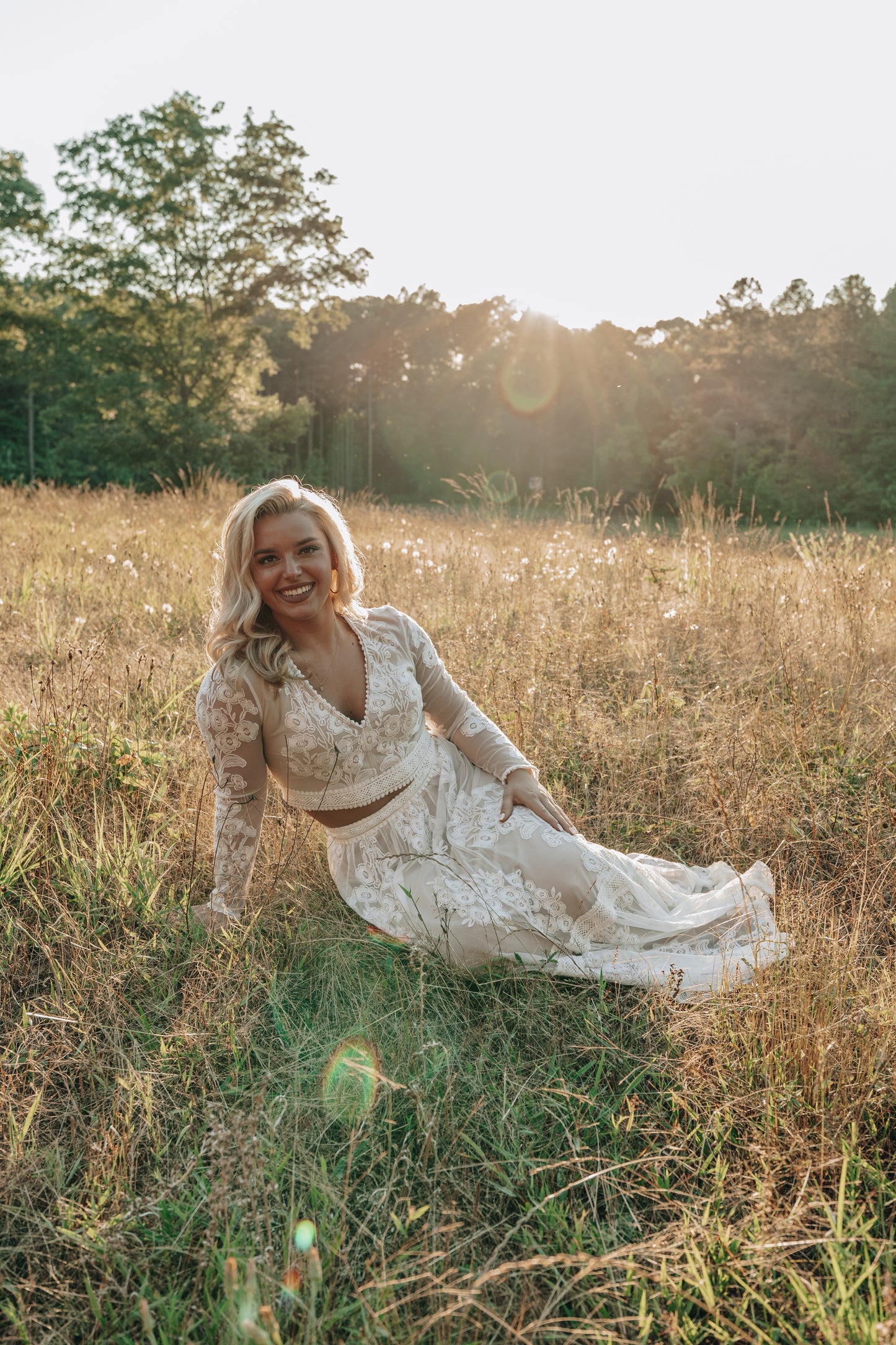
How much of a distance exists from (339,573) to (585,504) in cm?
609

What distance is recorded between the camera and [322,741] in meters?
2.54

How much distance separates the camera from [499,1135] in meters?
1.84

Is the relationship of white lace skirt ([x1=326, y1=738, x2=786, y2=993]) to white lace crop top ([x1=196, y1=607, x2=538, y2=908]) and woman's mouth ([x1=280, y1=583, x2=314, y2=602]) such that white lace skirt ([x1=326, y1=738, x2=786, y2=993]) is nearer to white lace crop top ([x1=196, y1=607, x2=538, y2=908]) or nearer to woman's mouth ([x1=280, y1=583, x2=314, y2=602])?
white lace crop top ([x1=196, y1=607, x2=538, y2=908])

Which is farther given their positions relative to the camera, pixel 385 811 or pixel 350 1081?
pixel 385 811

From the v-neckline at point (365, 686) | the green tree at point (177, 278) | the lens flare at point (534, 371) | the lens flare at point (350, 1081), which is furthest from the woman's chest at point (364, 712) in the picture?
the lens flare at point (534, 371)

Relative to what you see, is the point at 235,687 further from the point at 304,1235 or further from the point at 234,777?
the point at 304,1235

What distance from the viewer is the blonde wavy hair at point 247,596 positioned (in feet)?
8.02

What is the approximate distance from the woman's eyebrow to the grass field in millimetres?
957

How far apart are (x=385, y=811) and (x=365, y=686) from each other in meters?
0.41

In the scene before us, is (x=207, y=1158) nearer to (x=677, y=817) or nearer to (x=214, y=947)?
(x=214, y=947)

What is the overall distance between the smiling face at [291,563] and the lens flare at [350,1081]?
1228 millimetres

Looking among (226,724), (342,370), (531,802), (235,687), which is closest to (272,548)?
(235,687)

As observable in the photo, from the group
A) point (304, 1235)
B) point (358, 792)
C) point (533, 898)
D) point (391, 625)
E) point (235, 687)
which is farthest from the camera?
point (391, 625)

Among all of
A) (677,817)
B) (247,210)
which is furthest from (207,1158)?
(247,210)
